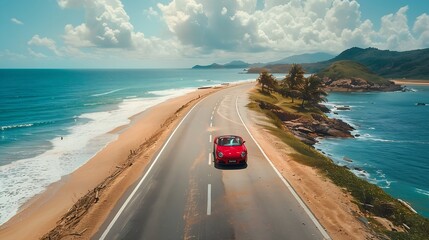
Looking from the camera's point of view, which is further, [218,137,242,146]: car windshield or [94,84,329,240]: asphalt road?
[218,137,242,146]: car windshield

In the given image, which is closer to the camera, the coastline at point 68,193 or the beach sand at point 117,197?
the beach sand at point 117,197

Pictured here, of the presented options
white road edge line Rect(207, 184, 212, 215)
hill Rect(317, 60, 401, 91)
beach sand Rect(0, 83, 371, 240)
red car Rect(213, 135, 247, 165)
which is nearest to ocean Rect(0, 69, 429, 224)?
beach sand Rect(0, 83, 371, 240)

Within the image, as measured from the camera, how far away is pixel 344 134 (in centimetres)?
5391

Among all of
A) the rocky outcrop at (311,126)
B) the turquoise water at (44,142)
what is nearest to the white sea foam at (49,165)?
the turquoise water at (44,142)

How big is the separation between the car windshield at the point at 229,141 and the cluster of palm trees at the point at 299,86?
157 ft

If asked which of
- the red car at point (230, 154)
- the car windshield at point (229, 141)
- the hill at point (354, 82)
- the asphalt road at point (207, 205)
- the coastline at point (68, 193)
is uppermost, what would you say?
the car windshield at point (229, 141)

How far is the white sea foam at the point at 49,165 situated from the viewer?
84.8 feet

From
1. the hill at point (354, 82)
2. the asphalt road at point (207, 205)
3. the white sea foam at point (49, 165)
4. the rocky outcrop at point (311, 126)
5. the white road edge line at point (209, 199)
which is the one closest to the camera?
the asphalt road at point (207, 205)

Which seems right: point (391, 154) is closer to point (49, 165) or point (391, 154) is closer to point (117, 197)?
point (117, 197)

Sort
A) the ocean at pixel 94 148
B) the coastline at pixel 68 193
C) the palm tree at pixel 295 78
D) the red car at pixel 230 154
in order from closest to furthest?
the coastline at pixel 68 193 < the red car at pixel 230 154 < the ocean at pixel 94 148 < the palm tree at pixel 295 78

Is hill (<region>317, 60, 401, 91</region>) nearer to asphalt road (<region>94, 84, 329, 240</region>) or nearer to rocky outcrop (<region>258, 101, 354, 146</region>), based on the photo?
rocky outcrop (<region>258, 101, 354, 146</region>)

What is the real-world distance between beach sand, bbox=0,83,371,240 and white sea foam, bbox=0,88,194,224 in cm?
124

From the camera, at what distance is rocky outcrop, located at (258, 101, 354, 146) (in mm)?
51500

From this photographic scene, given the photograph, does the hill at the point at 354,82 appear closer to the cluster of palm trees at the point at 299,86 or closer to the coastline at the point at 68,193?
the cluster of palm trees at the point at 299,86
